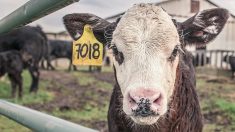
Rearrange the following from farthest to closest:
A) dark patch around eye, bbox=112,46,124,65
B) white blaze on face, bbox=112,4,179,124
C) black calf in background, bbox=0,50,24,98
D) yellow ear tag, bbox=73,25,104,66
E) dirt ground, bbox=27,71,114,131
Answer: black calf in background, bbox=0,50,24,98 → dirt ground, bbox=27,71,114,131 → yellow ear tag, bbox=73,25,104,66 → dark patch around eye, bbox=112,46,124,65 → white blaze on face, bbox=112,4,179,124

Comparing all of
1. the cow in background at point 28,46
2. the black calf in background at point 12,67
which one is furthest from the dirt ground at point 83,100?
the black calf in background at point 12,67

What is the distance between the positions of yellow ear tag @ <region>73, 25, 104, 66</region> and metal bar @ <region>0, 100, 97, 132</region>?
1000mm

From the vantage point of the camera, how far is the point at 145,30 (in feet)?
8.91

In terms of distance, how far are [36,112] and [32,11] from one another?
0.39 meters

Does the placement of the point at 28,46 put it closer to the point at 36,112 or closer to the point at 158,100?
the point at 158,100

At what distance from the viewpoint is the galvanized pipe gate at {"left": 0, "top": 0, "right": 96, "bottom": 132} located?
149 cm

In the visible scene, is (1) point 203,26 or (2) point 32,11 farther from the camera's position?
(1) point 203,26

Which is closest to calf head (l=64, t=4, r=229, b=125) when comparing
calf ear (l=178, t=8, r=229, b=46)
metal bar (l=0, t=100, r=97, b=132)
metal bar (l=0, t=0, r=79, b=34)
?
calf ear (l=178, t=8, r=229, b=46)

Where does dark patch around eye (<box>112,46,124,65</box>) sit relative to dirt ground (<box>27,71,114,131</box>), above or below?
above

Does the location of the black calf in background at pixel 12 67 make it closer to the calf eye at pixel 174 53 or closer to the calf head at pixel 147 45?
the calf head at pixel 147 45

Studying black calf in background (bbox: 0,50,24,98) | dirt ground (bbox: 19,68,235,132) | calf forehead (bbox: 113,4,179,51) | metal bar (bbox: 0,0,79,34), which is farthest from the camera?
black calf in background (bbox: 0,50,24,98)

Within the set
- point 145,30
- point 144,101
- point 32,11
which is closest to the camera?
point 32,11

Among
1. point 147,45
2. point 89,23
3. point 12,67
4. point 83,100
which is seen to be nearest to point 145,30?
Answer: point 147,45

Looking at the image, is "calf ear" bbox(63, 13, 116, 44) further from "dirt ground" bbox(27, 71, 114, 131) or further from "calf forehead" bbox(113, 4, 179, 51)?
"dirt ground" bbox(27, 71, 114, 131)
